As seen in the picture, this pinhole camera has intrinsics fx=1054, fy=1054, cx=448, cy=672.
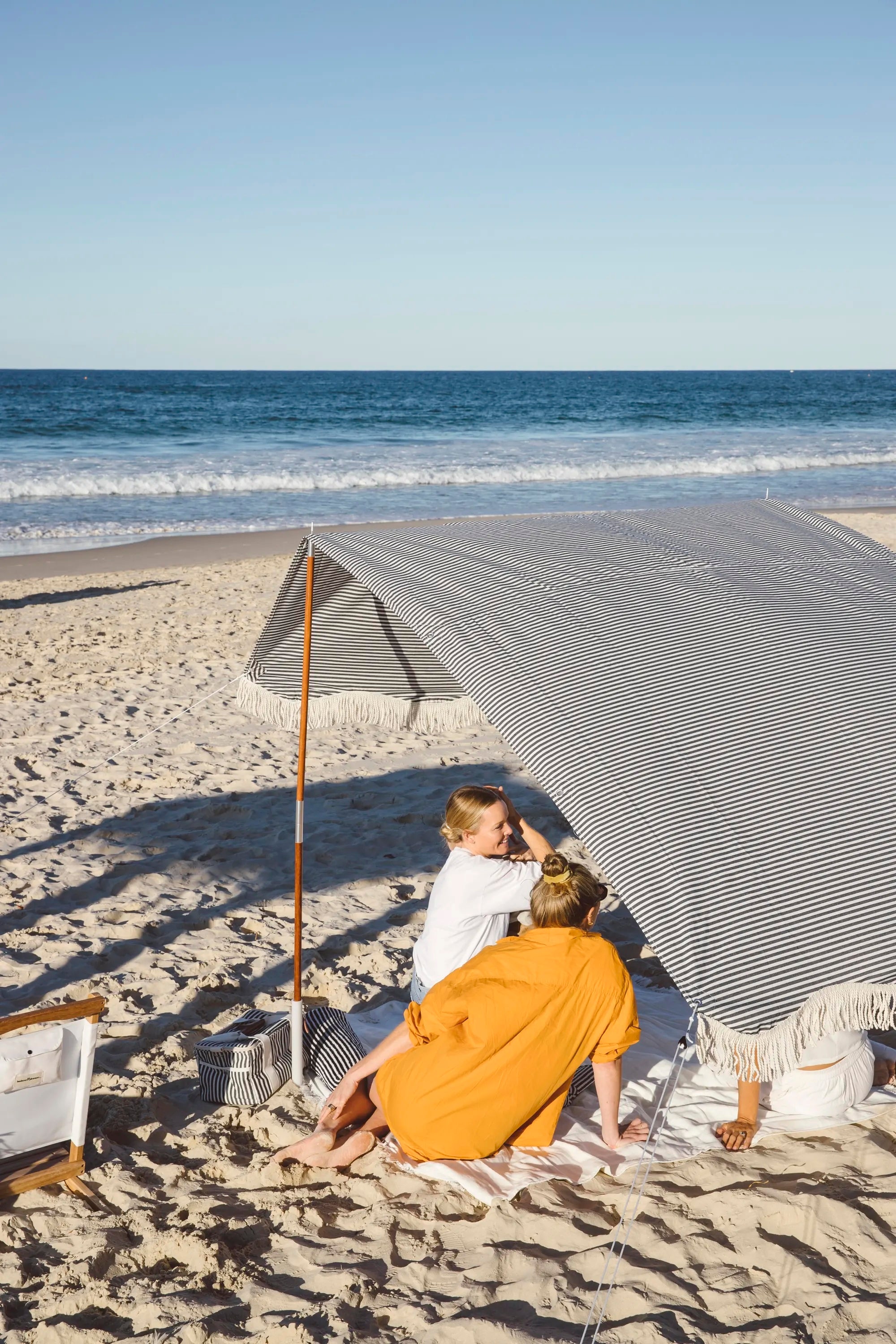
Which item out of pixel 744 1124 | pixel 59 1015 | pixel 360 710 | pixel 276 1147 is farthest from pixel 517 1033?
pixel 360 710

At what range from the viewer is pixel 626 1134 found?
3160 millimetres

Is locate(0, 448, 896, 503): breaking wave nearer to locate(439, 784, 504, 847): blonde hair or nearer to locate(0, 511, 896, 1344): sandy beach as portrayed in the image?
locate(0, 511, 896, 1344): sandy beach

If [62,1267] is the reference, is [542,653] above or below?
above

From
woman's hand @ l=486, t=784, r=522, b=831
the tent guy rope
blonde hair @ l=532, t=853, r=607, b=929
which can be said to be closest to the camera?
the tent guy rope

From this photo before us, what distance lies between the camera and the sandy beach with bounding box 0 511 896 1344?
2537mm

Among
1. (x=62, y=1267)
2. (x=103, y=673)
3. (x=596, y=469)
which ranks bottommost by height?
(x=62, y=1267)

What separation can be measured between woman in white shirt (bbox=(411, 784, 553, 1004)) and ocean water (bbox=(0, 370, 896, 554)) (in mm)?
12921

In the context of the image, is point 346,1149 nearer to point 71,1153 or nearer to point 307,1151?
point 307,1151

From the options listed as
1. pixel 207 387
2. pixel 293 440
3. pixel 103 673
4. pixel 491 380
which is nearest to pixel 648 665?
pixel 103 673

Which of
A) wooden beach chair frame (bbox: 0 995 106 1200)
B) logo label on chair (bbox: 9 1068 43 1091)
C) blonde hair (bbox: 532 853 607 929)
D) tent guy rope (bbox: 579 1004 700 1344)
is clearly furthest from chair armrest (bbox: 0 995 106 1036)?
tent guy rope (bbox: 579 1004 700 1344)

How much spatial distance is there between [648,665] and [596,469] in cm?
2245

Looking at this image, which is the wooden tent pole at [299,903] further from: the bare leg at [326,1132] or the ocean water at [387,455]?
the ocean water at [387,455]

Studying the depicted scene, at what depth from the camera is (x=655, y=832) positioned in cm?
249

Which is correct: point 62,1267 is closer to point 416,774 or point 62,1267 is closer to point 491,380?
point 416,774
